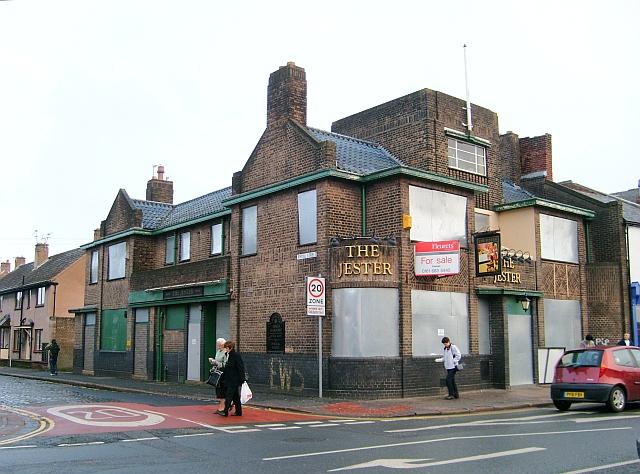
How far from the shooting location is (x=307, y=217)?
20.8m

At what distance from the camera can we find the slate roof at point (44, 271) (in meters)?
43.7

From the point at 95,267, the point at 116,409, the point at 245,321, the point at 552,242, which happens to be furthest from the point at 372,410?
the point at 95,267

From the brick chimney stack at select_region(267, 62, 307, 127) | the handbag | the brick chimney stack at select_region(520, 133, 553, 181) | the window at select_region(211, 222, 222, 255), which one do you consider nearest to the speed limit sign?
the handbag

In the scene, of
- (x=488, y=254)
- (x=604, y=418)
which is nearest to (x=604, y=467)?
(x=604, y=418)

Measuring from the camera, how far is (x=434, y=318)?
2034 cm

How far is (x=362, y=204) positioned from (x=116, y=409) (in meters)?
9.04

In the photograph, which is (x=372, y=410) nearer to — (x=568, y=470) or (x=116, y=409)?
(x=116, y=409)

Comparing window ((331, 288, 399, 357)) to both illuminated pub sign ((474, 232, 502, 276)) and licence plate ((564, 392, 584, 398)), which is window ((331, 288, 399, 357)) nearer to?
illuminated pub sign ((474, 232, 502, 276))

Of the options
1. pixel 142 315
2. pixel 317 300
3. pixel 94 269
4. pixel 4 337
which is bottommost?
pixel 4 337

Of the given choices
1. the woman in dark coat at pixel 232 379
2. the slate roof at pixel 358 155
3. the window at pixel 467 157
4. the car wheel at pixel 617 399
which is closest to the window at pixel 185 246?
the slate roof at pixel 358 155

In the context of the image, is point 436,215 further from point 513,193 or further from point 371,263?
point 513,193

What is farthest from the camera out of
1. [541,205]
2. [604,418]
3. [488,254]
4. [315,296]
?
[541,205]

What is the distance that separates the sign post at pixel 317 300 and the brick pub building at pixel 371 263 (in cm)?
67

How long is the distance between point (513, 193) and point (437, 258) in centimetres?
938
